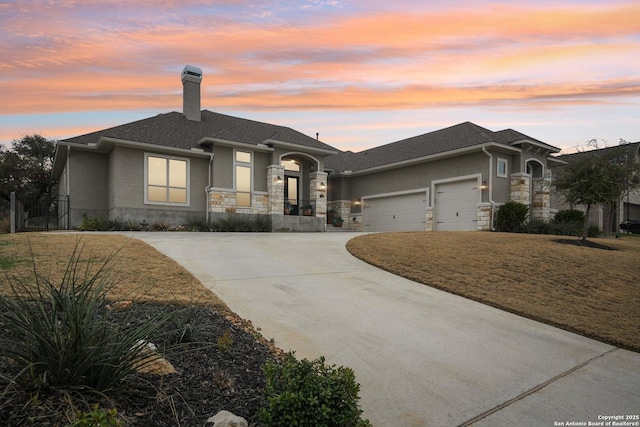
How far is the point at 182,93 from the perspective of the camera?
20422 millimetres

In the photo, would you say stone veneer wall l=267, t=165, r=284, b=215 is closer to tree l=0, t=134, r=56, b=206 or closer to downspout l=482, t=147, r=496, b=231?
downspout l=482, t=147, r=496, b=231

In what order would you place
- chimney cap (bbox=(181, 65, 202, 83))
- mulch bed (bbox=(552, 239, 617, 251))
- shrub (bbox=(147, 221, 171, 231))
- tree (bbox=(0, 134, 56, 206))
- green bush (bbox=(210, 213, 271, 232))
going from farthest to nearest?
tree (bbox=(0, 134, 56, 206))
chimney cap (bbox=(181, 65, 202, 83))
green bush (bbox=(210, 213, 271, 232))
shrub (bbox=(147, 221, 171, 231))
mulch bed (bbox=(552, 239, 617, 251))

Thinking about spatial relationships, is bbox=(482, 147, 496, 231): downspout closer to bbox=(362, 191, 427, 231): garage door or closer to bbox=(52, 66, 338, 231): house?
bbox=(362, 191, 427, 231): garage door

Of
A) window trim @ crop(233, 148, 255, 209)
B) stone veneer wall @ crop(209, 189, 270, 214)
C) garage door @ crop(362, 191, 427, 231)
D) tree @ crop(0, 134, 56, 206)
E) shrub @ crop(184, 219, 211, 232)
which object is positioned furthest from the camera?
tree @ crop(0, 134, 56, 206)

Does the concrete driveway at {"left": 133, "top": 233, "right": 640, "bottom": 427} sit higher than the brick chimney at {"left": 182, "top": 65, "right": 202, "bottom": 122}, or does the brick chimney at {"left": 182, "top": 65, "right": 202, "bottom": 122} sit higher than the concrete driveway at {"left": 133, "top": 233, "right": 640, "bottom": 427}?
the brick chimney at {"left": 182, "top": 65, "right": 202, "bottom": 122}

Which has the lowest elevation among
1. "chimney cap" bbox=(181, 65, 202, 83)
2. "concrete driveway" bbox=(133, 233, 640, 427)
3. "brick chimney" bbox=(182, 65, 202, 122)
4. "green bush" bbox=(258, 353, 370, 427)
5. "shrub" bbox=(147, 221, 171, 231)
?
"concrete driveway" bbox=(133, 233, 640, 427)

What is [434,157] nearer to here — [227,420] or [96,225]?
[96,225]

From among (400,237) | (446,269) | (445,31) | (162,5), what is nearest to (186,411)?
(446,269)

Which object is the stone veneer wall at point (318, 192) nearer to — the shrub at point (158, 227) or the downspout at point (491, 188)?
the shrub at point (158, 227)

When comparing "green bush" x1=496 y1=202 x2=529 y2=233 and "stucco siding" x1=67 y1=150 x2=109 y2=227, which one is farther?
"green bush" x1=496 y1=202 x2=529 y2=233

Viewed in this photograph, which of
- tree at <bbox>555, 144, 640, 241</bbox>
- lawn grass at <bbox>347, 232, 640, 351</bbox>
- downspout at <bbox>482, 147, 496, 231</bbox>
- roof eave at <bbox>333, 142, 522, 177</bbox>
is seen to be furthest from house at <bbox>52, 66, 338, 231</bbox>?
tree at <bbox>555, 144, 640, 241</bbox>

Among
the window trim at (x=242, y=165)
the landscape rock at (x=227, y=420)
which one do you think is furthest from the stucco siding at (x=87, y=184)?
the landscape rock at (x=227, y=420)

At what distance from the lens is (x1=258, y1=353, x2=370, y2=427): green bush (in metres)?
2.40

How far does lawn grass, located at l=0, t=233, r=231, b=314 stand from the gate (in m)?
9.00
